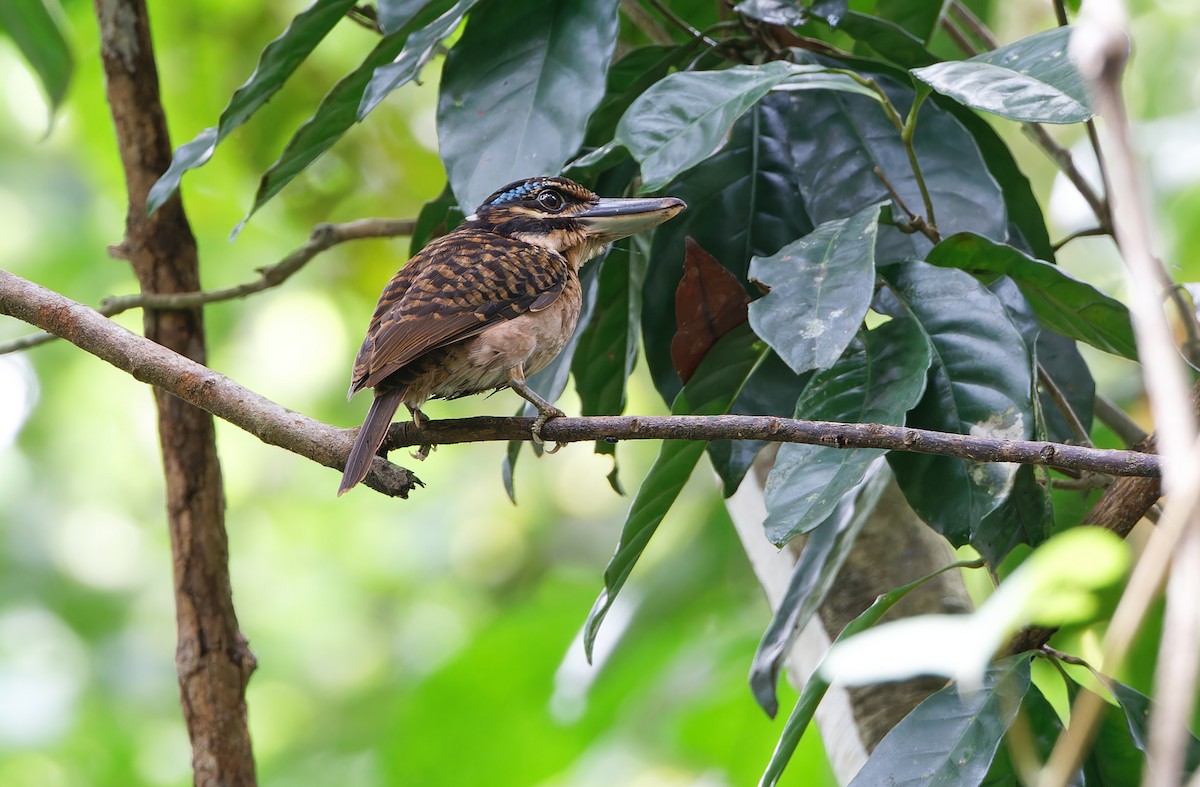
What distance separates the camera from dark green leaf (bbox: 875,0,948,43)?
260 cm

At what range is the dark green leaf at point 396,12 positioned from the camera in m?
2.12

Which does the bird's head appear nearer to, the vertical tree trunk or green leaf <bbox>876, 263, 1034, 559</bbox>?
green leaf <bbox>876, 263, 1034, 559</bbox>

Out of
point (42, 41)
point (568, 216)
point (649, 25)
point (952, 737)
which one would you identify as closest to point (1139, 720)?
point (952, 737)

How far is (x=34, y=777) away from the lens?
16.7ft

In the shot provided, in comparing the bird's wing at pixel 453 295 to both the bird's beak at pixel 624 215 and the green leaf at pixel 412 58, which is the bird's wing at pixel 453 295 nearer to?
the bird's beak at pixel 624 215

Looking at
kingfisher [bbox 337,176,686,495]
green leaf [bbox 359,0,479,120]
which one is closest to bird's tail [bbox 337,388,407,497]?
kingfisher [bbox 337,176,686,495]

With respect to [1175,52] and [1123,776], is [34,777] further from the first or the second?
[1175,52]

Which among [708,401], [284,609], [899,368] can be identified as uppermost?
[284,609]

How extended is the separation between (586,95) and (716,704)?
185cm

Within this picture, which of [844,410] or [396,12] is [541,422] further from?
[396,12]

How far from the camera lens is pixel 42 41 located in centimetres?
287

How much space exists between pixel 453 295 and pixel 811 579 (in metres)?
0.84

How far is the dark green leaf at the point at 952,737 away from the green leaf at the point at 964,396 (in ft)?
0.69

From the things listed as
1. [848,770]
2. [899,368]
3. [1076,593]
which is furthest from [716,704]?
[1076,593]
